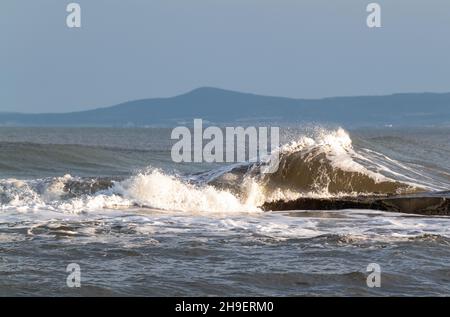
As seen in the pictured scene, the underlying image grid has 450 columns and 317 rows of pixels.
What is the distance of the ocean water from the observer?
9.00 metres

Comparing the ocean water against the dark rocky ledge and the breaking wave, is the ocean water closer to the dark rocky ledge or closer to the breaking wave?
the breaking wave

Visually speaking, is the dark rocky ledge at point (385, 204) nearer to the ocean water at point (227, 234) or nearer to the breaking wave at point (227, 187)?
the ocean water at point (227, 234)

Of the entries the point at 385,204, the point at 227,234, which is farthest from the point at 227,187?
the point at 227,234

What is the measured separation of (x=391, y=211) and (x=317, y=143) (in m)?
5.32

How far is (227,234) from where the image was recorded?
472 inches

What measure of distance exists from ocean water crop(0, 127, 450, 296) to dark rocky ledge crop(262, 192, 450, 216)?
382mm

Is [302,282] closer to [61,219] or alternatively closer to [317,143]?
[61,219]

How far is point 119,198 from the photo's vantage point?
1538 centimetres

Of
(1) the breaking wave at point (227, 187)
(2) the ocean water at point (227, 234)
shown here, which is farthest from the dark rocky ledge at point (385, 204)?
(1) the breaking wave at point (227, 187)

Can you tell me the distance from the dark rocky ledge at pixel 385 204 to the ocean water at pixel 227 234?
38cm

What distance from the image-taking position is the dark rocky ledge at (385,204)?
47.2 feet

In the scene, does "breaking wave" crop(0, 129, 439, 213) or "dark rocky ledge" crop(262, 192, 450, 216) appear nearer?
"dark rocky ledge" crop(262, 192, 450, 216)

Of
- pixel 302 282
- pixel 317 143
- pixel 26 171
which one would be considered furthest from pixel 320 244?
pixel 26 171

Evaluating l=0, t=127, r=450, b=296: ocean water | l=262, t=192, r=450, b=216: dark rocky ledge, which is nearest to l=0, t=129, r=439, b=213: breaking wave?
l=0, t=127, r=450, b=296: ocean water
